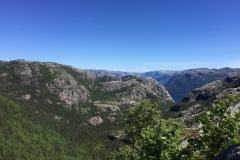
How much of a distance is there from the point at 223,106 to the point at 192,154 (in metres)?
6.72

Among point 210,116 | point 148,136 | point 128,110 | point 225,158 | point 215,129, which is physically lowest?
point 128,110

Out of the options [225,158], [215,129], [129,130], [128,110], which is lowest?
[129,130]

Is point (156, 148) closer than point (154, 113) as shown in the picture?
Yes

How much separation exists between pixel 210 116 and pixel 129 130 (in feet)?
134

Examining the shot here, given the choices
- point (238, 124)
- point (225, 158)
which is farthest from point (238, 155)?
point (238, 124)

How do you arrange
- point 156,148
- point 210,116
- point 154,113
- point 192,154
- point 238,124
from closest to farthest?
1. point 238,124
2. point 210,116
3. point 192,154
4. point 156,148
5. point 154,113

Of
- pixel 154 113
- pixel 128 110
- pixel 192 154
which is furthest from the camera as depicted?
pixel 128 110

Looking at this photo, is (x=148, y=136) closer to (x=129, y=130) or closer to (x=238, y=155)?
(x=238, y=155)

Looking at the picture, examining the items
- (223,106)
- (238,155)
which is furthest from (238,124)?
(238,155)

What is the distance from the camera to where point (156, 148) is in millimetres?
25938

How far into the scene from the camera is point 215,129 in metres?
19.1

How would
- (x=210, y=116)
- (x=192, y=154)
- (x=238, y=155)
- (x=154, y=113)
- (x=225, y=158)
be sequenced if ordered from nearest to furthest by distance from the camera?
(x=238, y=155) < (x=225, y=158) < (x=210, y=116) < (x=192, y=154) < (x=154, y=113)

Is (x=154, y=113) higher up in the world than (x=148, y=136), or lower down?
lower down

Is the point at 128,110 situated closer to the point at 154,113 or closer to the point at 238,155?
the point at 154,113
